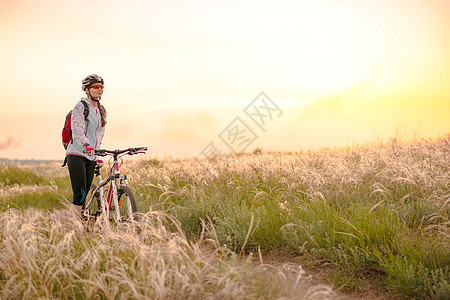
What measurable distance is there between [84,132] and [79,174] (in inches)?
27.9

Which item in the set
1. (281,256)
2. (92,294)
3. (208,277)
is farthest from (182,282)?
(281,256)

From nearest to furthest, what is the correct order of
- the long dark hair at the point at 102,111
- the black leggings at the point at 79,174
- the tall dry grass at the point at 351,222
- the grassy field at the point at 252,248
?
the grassy field at the point at 252,248
the tall dry grass at the point at 351,222
the black leggings at the point at 79,174
the long dark hair at the point at 102,111

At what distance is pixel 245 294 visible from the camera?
3.33 meters

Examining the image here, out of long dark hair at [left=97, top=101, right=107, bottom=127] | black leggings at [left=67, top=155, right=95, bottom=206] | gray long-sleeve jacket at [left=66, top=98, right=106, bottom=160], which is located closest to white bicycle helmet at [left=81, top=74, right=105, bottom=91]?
gray long-sleeve jacket at [left=66, top=98, right=106, bottom=160]

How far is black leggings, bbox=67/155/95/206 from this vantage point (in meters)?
6.51

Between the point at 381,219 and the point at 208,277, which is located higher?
the point at 381,219

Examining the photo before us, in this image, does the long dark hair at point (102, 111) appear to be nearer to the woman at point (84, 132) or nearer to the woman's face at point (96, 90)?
the woman at point (84, 132)

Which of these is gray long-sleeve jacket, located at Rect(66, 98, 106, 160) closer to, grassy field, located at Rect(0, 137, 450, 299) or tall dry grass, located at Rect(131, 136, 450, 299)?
grassy field, located at Rect(0, 137, 450, 299)

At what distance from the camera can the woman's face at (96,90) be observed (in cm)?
644

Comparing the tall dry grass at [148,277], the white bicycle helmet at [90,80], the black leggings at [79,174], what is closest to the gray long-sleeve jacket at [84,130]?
the black leggings at [79,174]

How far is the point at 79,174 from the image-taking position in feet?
21.5

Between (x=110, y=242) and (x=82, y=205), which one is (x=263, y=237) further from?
(x=82, y=205)

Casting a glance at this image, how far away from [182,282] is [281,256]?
7.32ft

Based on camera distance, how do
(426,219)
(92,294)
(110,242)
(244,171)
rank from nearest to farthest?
(92,294), (110,242), (426,219), (244,171)
